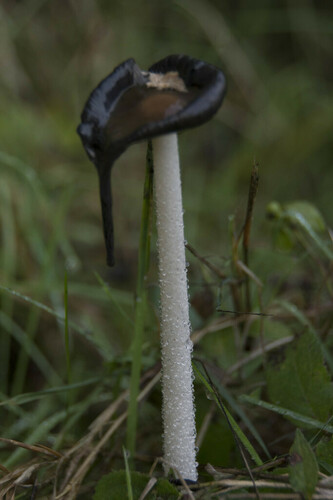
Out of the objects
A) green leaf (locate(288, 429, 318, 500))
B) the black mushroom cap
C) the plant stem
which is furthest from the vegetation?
the black mushroom cap

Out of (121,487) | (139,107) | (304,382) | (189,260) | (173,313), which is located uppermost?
(139,107)

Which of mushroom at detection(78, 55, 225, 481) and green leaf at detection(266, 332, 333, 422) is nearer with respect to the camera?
mushroom at detection(78, 55, 225, 481)

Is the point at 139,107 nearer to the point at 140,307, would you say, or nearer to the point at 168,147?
the point at 168,147

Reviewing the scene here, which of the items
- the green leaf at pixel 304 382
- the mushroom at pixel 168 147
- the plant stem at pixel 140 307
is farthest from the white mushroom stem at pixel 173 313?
the green leaf at pixel 304 382

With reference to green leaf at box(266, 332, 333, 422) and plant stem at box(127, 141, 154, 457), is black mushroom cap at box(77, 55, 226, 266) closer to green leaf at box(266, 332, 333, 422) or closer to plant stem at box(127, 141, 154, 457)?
plant stem at box(127, 141, 154, 457)

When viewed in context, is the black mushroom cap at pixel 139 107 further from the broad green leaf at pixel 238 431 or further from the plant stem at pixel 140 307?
the broad green leaf at pixel 238 431

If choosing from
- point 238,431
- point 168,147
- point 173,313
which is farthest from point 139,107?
point 238,431
